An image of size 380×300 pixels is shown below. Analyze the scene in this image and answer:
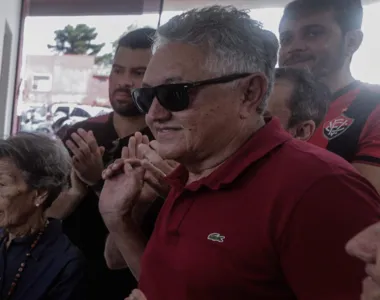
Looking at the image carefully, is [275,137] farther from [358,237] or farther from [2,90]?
[2,90]

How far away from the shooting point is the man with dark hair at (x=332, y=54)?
1295mm

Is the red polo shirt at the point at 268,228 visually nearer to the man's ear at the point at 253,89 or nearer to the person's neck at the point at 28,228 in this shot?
the man's ear at the point at 253,89

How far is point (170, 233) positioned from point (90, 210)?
0.71m

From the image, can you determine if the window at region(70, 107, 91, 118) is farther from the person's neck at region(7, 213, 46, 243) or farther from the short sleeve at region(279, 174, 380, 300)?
the short sleeve at region(279, 174, 380, 300)

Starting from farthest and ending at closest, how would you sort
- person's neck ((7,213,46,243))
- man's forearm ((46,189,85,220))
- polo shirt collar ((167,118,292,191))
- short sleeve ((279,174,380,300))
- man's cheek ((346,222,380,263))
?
man's forearm ((46,189,85,220)) < person's neck ((7,213,46,243)) < polo shirt collar ((167,118,292,191)) < short sleeve ((279,174,380,300)) < man's cheek ((346,222,380,263))

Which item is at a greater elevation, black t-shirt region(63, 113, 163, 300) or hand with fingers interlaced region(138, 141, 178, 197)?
hand with fingers interlaced region(138, 141, 178, 197)

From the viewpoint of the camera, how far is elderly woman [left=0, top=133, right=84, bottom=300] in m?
1.32

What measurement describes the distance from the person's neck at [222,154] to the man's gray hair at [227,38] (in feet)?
0.14

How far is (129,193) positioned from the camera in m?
Result: 1.14

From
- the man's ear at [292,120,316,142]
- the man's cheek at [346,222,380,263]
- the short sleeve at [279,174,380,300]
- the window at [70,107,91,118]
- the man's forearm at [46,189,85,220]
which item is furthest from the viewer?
the window at [70,107,91,118]

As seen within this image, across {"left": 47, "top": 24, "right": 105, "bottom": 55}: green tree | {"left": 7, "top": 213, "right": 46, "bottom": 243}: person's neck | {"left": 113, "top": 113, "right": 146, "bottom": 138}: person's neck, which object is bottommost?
{"left": 7, "top": 213, "right": 46, "bottom": 243}: person's neck

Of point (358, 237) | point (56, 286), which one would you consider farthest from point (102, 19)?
point (358, 237)

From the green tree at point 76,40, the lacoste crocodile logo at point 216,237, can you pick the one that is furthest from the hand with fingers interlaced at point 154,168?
the green tree at point 76,40

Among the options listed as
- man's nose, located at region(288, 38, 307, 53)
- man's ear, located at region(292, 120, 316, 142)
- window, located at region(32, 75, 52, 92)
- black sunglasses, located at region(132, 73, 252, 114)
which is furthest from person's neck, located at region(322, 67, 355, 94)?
window, located at region(32, 75, 52, 92)
